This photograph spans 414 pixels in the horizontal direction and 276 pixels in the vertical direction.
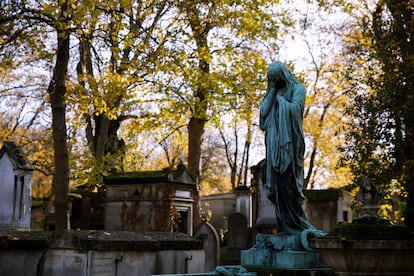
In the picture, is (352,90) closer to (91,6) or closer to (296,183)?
(91,6)

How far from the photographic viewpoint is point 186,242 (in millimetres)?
10133

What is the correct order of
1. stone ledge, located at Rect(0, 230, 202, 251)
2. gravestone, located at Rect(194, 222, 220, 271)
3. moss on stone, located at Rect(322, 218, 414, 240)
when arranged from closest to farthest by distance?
1. moss on stone, located at Rect(322, 218, 414, 240)
2. stone ledge, located at Rect(0, 230, 202, 251)
3. gravestone, located at Rect(194, 222, 220, 271)

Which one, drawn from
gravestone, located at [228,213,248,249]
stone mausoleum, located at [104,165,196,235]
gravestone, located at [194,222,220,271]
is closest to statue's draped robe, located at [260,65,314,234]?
gravestone, located at [194,222,220,271]

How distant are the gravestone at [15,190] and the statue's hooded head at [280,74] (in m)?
7.30

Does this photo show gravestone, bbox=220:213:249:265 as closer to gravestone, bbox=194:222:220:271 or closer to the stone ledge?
gravestone, bbox=194:222:220:271

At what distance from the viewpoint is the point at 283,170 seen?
683 centimetres

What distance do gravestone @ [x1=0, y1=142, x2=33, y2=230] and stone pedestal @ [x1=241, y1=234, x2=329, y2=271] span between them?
7211 mm

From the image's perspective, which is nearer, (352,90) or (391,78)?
(391,78)

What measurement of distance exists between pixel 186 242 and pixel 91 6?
5412 millimetres

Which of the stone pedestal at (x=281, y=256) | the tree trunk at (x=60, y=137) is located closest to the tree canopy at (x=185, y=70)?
the tree trunk at (x=60, y=137)

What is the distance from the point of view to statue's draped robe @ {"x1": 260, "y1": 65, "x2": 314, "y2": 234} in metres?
6.84

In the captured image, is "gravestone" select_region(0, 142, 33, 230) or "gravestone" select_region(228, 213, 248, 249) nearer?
"gravestone" select_region(0, 142, 33, 230)

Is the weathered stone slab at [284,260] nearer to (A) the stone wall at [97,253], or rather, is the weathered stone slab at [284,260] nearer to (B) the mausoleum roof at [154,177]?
(A) the stone wall at [97,253]

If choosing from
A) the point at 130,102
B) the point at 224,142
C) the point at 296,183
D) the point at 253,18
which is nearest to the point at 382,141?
the point at 253,18
